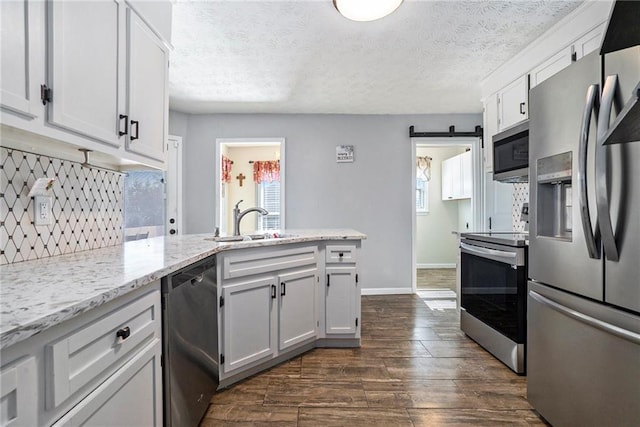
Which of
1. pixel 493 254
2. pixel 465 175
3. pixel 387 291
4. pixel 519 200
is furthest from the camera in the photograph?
pixel 465 175

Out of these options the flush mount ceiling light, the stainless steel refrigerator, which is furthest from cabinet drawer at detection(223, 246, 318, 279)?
the flush mount ceiling light

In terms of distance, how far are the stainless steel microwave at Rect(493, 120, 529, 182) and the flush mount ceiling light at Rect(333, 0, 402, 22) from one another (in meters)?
1.31

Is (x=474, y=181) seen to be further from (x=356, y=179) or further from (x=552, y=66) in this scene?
(x=552, y=66)

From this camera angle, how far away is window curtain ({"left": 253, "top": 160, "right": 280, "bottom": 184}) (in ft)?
21.9

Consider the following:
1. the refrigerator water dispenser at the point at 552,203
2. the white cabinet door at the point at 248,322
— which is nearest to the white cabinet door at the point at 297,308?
the white cabinet door at the point at 248,322

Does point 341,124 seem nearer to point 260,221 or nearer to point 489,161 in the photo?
point 489,161

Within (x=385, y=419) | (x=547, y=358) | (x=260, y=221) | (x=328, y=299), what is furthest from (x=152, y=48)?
(x=260, y=221)

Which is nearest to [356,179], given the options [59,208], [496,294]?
[496,294]

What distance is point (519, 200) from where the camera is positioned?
3.22m

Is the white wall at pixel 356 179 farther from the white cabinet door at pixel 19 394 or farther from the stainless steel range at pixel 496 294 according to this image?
the white cabinet door at pixel 19 394

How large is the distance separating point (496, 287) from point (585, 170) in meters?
1.32

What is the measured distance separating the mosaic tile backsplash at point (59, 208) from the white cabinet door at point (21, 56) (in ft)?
1.51

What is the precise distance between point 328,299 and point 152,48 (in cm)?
205

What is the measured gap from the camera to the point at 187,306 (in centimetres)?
142
